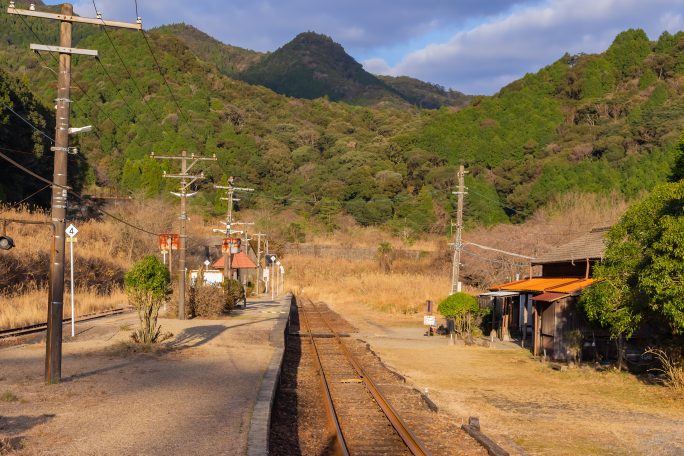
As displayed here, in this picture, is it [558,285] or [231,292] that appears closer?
[558,285]

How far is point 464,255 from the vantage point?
58.2 meters

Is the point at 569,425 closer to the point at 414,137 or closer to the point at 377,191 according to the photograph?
the point at 377,191

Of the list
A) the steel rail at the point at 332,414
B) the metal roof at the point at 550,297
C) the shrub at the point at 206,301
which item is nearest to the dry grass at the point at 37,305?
the shrub at the point at 206,301

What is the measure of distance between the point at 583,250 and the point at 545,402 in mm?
11768

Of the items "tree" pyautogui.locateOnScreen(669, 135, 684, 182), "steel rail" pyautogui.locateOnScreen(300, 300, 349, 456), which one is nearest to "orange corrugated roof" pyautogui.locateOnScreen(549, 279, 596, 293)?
"tree" pyautogui.locateOnScreen(669, 135, 684, 182)

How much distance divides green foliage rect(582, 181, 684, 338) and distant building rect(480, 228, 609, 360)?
1.77m

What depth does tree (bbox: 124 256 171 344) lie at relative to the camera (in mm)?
19656

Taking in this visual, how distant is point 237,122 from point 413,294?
64103 millimetres

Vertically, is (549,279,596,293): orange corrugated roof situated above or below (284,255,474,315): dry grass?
Result: above

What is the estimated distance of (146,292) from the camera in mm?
19719

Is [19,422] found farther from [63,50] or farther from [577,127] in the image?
[577,127]

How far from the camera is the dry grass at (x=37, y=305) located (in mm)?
26891

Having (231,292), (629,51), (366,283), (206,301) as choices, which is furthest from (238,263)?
(629,51)

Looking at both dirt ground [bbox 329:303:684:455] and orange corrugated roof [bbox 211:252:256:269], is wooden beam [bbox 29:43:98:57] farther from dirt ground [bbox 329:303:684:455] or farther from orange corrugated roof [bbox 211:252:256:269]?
orange corrugated roof [bbox 211:252:256:269]
